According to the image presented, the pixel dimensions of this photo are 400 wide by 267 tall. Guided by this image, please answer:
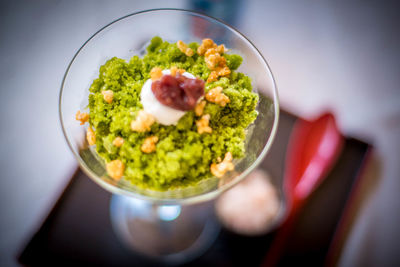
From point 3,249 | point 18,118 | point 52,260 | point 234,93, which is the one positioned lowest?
point 3,249

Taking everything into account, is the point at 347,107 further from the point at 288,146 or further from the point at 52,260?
the point at 52,260

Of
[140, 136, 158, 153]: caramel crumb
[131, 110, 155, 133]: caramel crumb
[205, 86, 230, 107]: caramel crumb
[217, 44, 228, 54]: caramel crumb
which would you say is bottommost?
[140, 136, 158, 153]: caramel crumb

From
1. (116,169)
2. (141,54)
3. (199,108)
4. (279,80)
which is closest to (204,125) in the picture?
(199,108)

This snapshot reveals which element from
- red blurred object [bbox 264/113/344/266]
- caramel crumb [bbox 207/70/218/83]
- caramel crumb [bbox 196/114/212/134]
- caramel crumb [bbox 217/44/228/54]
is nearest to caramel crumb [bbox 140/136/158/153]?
caramel crumb [bbox 196/114/212/134]

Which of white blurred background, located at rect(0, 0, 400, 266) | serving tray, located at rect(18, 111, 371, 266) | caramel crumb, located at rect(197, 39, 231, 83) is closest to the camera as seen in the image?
caramel crumb, located at rect(197, 39, 231, 83)

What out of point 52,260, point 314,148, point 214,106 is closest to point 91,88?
point 214,106

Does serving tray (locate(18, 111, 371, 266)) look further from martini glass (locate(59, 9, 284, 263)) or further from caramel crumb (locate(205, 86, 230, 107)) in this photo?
caramel crumb (locate(205, 86, 230, 107))
